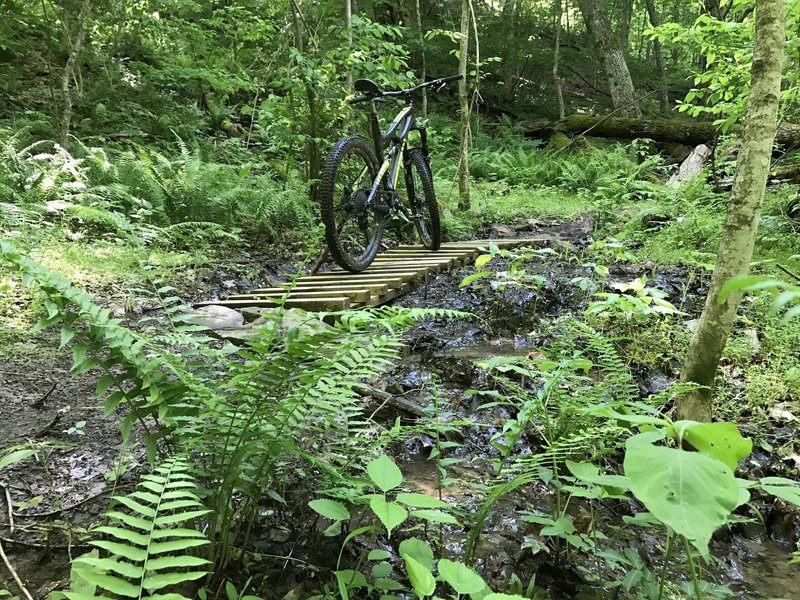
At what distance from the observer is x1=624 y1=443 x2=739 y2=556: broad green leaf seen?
→ 77 cm

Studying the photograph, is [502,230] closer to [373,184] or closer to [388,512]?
[373,184]

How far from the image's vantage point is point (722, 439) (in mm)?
957

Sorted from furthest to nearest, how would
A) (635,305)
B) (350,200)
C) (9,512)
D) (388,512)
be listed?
(350,200) → (635,305) → (9,512) → (388,512)

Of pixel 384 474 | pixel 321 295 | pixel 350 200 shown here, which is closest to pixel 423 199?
pixel 350 200

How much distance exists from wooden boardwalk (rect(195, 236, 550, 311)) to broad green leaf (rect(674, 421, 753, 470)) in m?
2.20

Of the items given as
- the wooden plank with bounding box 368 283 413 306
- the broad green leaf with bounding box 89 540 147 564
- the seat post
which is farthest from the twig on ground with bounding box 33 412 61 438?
the seat post

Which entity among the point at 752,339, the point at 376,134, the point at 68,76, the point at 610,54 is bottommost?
the point at 752,339

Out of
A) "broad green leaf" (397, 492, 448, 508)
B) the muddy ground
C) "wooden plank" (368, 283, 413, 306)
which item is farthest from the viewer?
"wooden plank" (368, 283, 413, 306)

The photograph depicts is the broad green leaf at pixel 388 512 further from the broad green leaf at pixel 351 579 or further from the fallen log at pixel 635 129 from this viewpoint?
the fallen log at pixel 635 129

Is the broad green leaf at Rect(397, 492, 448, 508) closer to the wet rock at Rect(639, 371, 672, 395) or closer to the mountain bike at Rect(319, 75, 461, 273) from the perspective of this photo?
the wet rock at Rect(639, 371, 672, 395)

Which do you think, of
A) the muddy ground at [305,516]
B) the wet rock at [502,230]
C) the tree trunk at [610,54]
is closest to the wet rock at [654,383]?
the muddy ground at [305,516]

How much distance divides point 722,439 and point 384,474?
725mm

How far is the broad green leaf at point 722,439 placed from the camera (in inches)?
37.1

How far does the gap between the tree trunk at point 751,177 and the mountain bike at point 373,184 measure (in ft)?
9.39
